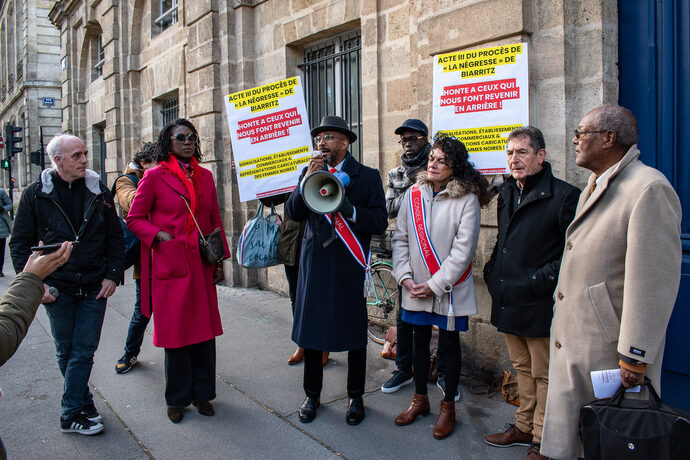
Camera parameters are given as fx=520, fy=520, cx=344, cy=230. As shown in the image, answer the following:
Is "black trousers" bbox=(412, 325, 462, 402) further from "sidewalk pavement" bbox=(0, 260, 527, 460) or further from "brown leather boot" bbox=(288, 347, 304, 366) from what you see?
"brown leather boot" bbox=(288, 347, 304, 366)

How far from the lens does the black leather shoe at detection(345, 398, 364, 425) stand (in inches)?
138

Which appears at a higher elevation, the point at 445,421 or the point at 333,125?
the point at 333,125

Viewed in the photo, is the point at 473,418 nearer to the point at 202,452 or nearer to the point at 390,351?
the point at 390,351

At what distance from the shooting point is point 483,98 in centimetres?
385

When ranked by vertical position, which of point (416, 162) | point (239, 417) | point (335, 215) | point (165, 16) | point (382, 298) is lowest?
point (239, 417)

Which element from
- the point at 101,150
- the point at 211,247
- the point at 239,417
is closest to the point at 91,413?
the point at 239,417

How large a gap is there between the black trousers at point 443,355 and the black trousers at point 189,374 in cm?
149

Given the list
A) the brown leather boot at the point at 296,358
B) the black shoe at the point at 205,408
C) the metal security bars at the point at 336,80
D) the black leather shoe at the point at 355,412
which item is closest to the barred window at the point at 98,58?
the metal security bars at the point at 336,80

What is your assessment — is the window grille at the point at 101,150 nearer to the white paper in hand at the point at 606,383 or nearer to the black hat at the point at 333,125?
the black hat at the point at 333,125

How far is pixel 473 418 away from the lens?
360 cm

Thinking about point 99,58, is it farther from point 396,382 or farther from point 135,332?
point 396,382

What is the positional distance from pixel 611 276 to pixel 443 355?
1.36 meters

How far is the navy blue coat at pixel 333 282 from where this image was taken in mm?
3412

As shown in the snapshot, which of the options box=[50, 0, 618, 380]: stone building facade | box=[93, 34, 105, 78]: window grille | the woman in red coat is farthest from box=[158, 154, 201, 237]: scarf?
box=[93, 34, 105, 78]: window grille
